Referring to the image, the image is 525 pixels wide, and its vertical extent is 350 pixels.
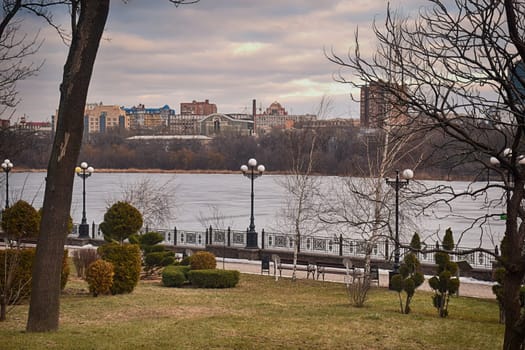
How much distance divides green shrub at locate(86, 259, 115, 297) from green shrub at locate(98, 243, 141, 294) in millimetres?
370

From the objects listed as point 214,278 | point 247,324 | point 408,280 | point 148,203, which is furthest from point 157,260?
point 148,203

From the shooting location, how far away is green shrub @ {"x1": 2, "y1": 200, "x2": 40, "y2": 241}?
13.7 m

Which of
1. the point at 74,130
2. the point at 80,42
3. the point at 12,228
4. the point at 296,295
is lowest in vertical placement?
the point at 296,295

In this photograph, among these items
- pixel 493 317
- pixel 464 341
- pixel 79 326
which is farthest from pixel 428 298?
pixel 79 326

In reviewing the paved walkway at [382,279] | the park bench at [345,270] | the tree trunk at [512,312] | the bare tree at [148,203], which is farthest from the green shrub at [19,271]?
the bare tree at [148,203]

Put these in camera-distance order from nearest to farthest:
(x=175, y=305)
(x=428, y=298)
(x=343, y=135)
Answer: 1. (x=175, y=305)
2. (x=428, y=298)
3. (x=343, y=135)

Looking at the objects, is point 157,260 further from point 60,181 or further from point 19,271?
point 60,181

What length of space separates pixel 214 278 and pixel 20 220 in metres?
4.93

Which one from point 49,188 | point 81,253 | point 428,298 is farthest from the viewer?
point 81,253

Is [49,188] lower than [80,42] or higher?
lower

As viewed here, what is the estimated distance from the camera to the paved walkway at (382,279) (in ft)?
56.2

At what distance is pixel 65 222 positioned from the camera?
885 centimetres

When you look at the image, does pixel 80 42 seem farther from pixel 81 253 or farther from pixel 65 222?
pixel 81 253

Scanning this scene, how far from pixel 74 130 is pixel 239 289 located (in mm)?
8517
